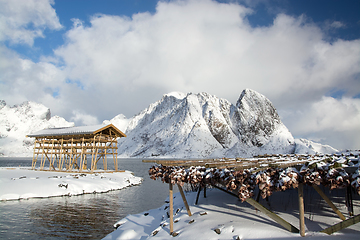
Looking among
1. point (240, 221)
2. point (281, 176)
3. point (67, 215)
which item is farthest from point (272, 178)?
point (67, 215)

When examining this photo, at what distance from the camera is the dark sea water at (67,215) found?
455 inches

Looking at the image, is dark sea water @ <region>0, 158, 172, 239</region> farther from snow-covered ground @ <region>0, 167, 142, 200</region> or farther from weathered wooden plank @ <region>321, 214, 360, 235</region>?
weathered wooden plank @ <region>321, 214, 360, 235</region>

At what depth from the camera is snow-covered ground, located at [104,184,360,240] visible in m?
7.22

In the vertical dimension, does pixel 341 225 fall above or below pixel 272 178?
below

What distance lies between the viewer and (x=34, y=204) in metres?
17.5

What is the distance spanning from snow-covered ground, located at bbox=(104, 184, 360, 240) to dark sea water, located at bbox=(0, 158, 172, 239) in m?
2.20

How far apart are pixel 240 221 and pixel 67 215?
12.5 m

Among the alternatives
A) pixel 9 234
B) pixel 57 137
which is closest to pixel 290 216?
pixel 9 234

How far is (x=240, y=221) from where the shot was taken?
8.42m

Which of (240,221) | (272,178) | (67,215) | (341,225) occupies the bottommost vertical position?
(67,215)

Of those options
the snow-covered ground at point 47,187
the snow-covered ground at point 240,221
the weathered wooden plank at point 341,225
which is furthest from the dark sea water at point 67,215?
the weathered wooden plank at point 341,225

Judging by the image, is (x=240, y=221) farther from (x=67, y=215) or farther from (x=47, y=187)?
(x=47, y=187)

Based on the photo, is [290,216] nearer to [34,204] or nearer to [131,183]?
[34,204]

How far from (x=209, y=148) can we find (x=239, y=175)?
188351mm
